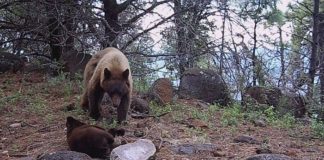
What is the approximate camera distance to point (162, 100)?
787 cm

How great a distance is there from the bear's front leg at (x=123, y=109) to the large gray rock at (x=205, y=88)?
321 centimetres

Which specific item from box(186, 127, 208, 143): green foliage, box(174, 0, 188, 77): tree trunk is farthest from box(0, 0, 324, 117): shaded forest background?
box(186, 127, 208, 143): green foliage

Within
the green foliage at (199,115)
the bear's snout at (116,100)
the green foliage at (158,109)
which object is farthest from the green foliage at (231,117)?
the bear's snout at (116,100)

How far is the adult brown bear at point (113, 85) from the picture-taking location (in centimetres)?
600

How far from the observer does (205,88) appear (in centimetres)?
942

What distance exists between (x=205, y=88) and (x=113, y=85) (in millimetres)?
3765

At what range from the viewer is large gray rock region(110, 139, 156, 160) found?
4324mm

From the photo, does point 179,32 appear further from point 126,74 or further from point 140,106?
point 126,74

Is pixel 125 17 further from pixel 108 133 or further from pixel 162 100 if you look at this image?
pixel 108 133

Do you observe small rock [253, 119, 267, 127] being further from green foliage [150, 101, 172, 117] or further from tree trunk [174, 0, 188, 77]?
tree trunk [174, 0, 188, 77]

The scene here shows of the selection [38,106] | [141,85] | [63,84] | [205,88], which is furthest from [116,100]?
[205,88]

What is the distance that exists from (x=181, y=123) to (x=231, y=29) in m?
3.19

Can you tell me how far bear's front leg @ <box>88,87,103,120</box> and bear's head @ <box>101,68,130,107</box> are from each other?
390mm

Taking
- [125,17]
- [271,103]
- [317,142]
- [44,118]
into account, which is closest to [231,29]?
[271,103]
